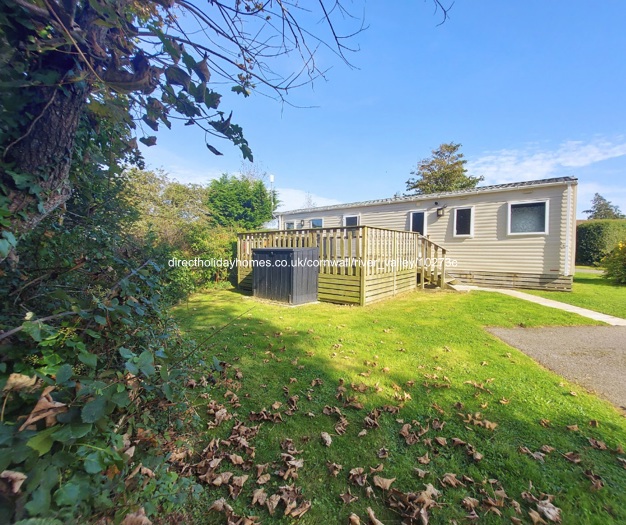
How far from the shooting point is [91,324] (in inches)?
50.1

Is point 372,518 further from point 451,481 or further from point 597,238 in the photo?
point 597,238

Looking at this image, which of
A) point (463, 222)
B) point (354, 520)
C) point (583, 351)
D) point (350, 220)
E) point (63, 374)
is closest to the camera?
point (63, 374)

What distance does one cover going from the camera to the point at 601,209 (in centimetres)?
4447

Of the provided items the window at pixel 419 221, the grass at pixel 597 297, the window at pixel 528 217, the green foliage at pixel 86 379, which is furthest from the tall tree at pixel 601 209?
the green foliage at pixel 86 379

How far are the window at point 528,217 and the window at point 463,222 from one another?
134cm

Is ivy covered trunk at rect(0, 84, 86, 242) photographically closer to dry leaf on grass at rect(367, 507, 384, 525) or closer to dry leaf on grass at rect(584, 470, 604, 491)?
dry leaf on grass at rect(367, 507, 384, 525)

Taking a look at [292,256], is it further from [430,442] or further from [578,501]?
[578,501]

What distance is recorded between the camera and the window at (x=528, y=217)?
996 centimetres

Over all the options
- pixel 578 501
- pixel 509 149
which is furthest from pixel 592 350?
pixel 509 149

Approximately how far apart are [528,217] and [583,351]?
7.94m

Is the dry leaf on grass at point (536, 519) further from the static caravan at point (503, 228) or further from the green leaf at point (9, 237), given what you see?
the static caravan at point (503, 228)

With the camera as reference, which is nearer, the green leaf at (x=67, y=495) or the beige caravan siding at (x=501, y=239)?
the green leaf at (x=67, y=495)

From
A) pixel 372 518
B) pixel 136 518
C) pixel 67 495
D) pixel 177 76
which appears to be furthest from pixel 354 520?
pixel 177 76

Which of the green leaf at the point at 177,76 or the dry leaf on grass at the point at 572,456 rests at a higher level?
the green leaf at the point at 177,76
